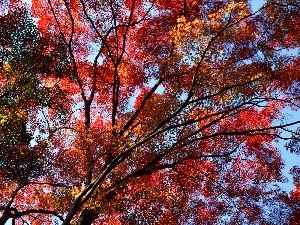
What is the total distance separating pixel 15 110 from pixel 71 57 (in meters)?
2.91

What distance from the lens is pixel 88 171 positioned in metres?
10.5

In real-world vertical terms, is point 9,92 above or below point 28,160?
above

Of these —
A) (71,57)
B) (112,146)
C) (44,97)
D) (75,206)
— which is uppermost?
(71,57)

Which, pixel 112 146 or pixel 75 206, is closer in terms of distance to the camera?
pixel 75 206

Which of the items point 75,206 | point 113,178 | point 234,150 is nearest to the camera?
point 75,206

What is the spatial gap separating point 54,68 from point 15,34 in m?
1.37

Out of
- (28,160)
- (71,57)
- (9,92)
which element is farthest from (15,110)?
(71,57)

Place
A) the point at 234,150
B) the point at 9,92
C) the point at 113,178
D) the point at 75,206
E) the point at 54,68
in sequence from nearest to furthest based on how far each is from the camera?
the point at 75,206 < the point at 9,92 < the point at 113,178 < the point at 54,68 < the point at 234,150

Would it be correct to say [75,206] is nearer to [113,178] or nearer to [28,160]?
[113,178]

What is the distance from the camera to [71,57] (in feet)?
40.0

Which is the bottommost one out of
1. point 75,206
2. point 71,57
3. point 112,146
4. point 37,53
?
point 75,206

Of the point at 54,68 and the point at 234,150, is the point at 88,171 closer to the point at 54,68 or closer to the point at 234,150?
the point at 54,68

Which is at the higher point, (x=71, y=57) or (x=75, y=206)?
(x=71, y=57)

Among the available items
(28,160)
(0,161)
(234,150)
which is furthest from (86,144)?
(234,150)
